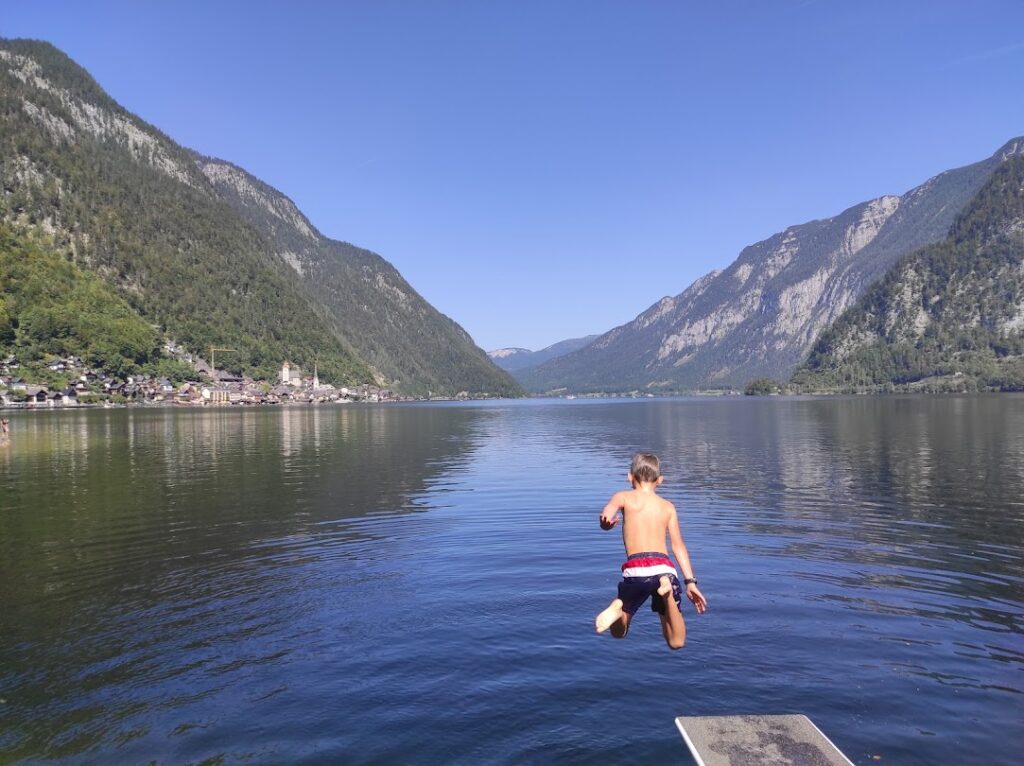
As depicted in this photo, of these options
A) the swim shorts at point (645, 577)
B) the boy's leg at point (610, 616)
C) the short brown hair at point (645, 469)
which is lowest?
the boy's leg at point (610, 616)

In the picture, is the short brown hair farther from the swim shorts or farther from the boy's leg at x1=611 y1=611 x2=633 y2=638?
the boy's leg at x1=611 y1=611 x2=633 y2=638

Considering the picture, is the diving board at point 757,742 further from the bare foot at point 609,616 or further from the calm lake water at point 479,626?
the bare foot at point 609,616

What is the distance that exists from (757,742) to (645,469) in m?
4.19

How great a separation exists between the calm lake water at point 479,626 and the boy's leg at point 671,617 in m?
1.36

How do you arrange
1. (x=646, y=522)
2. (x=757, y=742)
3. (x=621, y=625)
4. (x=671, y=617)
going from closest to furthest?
1. (x=757, y=742)
2. (x=671, y=617)
3. (x=646, y=522)
4. (x=621, y=625)

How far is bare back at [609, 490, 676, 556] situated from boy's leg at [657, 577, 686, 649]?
58cm

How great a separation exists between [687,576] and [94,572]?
20.1m

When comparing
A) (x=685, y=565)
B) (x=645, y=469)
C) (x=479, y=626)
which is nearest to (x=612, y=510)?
(x=645, y=469)

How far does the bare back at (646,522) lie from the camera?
1162 cm

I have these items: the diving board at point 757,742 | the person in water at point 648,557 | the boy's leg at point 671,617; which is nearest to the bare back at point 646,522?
the person in water at point 648,557

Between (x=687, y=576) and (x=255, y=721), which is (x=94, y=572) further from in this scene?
(x=687, y=576)

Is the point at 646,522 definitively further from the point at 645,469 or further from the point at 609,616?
the point at 609,616

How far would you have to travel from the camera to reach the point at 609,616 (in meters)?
11.5

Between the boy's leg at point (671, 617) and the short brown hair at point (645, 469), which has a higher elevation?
the short brown hair at point (645, 469)
